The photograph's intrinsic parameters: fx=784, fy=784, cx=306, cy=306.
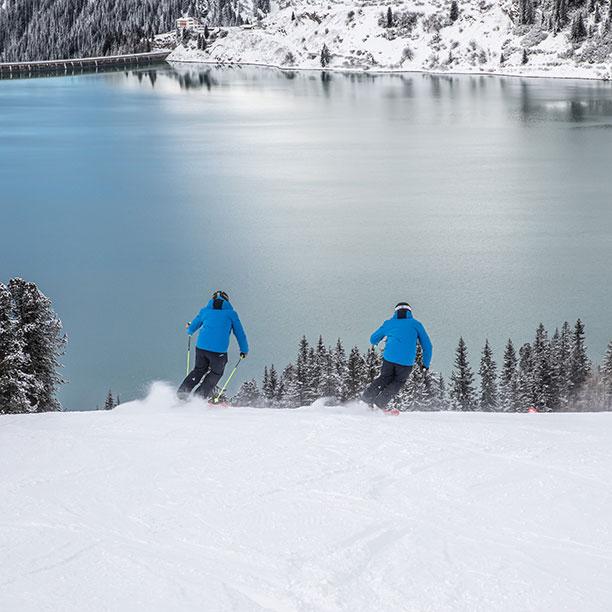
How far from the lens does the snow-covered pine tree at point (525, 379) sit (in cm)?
3444

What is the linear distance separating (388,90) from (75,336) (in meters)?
108

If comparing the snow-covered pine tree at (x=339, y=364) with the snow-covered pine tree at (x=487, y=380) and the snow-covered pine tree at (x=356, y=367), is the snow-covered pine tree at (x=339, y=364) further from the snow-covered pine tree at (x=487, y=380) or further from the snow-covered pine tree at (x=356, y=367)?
the snow-covered pine tree at (x=487, y=380)

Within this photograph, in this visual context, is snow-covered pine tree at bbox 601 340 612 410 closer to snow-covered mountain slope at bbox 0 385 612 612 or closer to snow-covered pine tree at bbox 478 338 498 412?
snow-covered pine tree at bbox 478 338 498 412

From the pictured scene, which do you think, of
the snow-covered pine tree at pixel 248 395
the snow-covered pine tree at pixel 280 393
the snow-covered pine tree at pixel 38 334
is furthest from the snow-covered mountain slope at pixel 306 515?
the snow-covered pine tree at pixel 248 395

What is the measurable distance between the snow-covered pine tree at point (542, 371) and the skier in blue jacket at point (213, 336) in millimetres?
26081

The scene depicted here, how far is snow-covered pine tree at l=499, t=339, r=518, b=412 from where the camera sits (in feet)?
112

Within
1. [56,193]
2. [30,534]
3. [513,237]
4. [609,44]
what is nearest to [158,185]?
[56,193]

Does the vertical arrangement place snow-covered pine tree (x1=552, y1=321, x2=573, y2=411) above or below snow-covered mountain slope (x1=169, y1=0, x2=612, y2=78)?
below

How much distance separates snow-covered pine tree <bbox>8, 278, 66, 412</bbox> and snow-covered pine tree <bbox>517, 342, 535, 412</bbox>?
67.8ft

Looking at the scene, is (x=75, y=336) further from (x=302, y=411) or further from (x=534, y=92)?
(x=534, y=92)

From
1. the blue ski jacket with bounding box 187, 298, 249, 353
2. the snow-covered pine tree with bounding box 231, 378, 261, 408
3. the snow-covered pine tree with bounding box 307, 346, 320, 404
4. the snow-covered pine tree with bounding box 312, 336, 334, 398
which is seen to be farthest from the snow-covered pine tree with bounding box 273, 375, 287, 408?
the blue ski jacket with bounding box 187, 298, 249, 353

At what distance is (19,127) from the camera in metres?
99.8

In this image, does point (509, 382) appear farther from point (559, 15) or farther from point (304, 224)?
point (559, 15)

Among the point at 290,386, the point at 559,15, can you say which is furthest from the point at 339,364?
the point at 559,15
